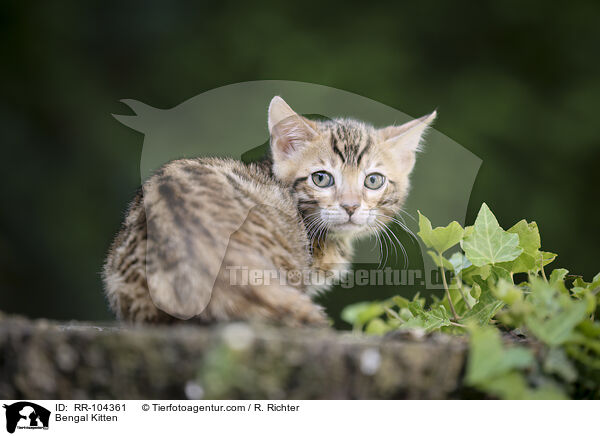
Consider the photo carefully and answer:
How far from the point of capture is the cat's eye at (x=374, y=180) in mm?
1429

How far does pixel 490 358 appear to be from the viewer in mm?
680

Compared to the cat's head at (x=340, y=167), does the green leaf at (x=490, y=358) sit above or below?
below

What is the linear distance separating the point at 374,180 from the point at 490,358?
2.68 feet

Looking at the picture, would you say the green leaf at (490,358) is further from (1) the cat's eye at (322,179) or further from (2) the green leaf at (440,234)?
(1) the cat's eye at (322,179)

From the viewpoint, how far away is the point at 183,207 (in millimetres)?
917

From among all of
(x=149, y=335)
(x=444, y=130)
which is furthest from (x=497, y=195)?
(x=149, y=335)

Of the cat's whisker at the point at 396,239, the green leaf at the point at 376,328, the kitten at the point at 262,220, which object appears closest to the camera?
the kitten at the point at 262,220

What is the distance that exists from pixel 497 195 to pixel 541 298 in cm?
152

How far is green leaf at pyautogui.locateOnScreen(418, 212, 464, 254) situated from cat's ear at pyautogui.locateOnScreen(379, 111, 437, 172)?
47 centimetres

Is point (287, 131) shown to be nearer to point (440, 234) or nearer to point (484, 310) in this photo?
point (440, 234)
